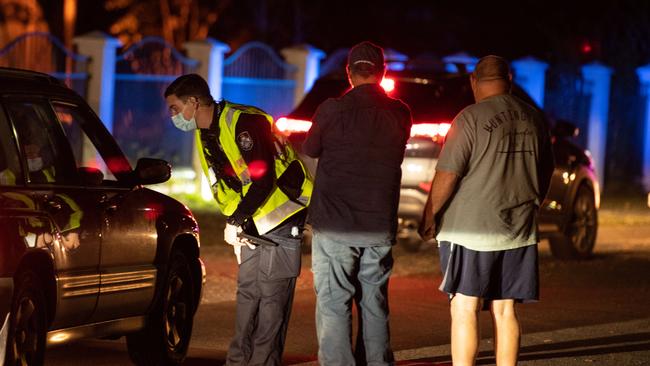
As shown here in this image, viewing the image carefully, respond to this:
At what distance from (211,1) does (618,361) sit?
89.0 feet

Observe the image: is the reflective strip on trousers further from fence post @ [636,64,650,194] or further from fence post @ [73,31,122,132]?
fence post @ [636,64,650,194]

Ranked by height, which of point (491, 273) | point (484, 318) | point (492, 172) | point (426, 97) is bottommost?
point (484, 318)

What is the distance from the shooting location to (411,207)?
1293 centimetres

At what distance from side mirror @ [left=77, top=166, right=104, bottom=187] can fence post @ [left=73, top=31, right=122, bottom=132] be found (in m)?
11.4

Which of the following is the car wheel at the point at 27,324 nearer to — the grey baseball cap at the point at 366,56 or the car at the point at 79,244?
the car at the point at 79,244

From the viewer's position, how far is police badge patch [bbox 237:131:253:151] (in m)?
7.44

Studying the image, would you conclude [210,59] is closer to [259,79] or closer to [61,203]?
[259,79]

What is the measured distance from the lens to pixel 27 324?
687 centimetres

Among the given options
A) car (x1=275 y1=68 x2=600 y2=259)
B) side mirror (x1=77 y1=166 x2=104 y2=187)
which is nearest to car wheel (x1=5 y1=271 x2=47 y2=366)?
side mirror (x1=77 y1=166 x2=104 y2=187)

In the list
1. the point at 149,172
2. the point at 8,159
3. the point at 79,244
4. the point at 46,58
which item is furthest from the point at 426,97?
the point at 46,58

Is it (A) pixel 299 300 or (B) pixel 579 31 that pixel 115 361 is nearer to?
(A) pixel 299 300

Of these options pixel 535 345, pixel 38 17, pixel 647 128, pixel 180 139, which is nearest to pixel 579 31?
pixel 647 128

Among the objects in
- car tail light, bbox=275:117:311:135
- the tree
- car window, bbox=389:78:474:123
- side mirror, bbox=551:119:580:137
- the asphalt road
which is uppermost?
the tree

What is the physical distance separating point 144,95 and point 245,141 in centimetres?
1241
